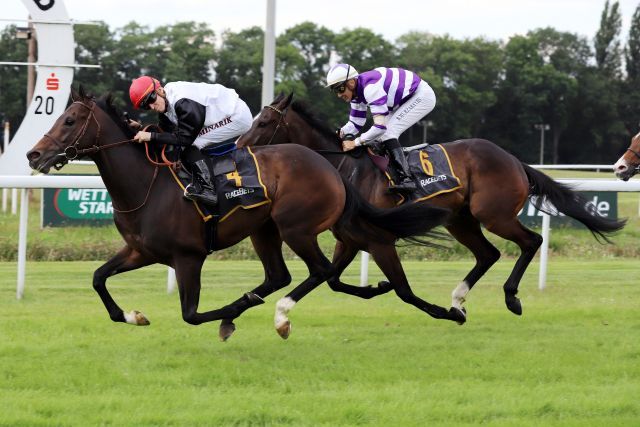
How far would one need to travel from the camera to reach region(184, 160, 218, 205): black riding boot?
5512 mm

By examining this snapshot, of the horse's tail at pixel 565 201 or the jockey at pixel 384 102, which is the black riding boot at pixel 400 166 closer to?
the jockey at pixel 384 102

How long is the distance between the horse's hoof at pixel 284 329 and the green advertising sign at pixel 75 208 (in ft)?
19.4

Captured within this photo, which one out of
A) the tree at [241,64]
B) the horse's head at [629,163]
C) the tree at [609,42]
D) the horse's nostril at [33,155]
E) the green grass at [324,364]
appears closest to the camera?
the green grass at [324,364]

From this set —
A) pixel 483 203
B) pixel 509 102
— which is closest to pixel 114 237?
pixel 483 203

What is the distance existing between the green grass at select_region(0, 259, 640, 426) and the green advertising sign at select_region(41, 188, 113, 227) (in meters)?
3.22

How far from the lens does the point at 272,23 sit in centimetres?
1276

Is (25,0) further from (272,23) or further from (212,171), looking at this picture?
(212,171)

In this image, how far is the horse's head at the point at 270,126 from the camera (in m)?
6.69

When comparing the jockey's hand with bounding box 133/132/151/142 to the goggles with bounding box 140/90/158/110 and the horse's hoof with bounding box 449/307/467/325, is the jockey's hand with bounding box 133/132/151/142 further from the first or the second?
the horse's hoof with bounding box 449/307/467/325

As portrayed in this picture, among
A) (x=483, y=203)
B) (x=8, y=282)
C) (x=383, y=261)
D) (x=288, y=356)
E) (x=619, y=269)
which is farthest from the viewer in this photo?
(x=619, y=269)

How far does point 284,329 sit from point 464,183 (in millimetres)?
1877

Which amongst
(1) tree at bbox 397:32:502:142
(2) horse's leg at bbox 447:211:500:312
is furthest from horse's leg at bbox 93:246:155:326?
(1) tree at bbox 397:32:502:142

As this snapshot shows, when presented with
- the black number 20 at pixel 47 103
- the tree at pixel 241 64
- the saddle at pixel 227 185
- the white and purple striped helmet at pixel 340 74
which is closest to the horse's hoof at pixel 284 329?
the saddle at pixel 227 185

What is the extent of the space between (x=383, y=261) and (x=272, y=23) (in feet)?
23.7
